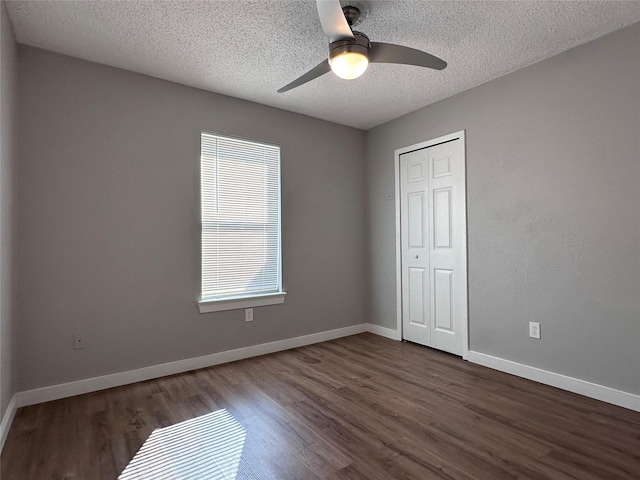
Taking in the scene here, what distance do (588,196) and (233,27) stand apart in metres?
2.78

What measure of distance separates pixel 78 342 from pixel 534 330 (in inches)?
142

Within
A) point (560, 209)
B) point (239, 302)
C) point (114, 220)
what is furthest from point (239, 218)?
point (560, 209)

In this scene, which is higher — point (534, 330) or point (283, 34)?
point (283, 34)

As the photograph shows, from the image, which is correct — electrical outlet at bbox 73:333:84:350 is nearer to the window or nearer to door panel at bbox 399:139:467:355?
the window

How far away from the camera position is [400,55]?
2.03 meters

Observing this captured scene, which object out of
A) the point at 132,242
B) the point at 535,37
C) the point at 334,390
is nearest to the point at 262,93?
the point at 132,242

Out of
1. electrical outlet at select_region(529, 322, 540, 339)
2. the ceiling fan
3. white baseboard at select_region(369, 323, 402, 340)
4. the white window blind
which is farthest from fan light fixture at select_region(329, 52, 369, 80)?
white baseboard at select_region(369, 323, 402, 340)

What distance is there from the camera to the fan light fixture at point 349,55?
1902mm

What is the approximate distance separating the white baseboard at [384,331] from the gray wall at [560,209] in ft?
3.29

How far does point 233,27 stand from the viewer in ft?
7.46

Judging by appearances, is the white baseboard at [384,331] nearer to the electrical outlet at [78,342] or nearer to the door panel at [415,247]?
the door panel at [415,247]

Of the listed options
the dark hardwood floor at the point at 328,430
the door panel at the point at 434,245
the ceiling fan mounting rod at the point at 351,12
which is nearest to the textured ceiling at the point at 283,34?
the ceiling fan mounting rod at the point at 351,12

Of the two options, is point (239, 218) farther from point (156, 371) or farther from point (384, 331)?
point (384, 331)

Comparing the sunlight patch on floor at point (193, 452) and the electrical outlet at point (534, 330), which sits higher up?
Result: the electrical outlet at point (534, 330)
